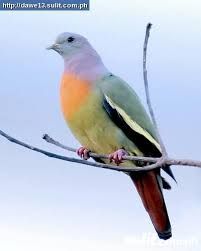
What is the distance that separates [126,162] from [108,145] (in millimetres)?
53

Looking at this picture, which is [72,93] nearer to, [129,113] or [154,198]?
[129,113]

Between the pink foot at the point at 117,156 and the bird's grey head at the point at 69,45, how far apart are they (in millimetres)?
228

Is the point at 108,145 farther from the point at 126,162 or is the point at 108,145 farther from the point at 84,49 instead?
the point at 84,49

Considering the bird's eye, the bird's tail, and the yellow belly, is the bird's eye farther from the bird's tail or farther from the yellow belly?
the bird's tail

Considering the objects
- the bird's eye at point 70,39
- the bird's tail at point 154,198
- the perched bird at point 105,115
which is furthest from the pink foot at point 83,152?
the bird's eye at point 70,39

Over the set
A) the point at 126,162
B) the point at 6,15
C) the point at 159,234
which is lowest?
the point at 159,234

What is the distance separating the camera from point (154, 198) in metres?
1.18

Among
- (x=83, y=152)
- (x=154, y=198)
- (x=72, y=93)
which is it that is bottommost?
(x=154, y=198)

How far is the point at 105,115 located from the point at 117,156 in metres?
0.08

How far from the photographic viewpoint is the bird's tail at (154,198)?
1.17m

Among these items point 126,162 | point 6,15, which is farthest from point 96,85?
point 6,15

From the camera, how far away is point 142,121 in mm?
1135

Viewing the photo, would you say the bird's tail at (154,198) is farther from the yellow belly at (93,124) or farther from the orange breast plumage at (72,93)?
the orange breast plumage at (72,93)

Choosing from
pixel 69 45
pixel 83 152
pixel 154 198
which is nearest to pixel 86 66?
pixel 69 45
